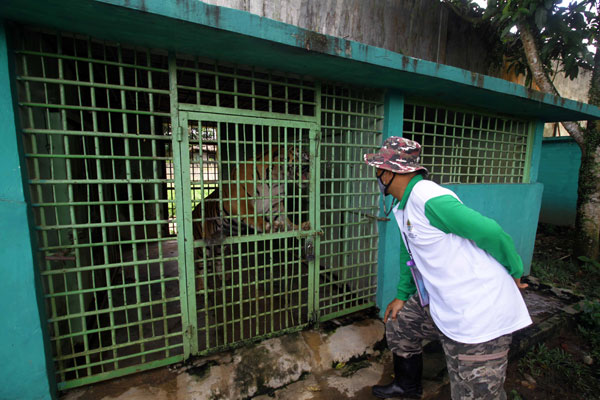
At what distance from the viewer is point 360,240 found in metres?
3.58

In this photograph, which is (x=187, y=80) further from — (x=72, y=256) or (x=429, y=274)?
(x=429, y=274)

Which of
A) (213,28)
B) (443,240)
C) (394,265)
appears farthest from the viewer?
(394,265)

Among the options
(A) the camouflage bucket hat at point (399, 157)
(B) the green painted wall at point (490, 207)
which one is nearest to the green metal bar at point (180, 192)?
(A) the camouflage bucket hat at point (399, 157)

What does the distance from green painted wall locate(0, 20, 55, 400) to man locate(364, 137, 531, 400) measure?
245 cm

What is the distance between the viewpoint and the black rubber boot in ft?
7.73

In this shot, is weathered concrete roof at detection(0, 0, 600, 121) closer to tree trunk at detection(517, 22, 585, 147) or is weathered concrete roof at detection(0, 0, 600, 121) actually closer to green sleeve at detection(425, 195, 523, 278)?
green sleeve at detection(425, 195, 523, 278)

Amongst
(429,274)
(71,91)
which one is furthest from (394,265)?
(71,91)

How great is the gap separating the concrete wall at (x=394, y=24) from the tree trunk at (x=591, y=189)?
2.16 m

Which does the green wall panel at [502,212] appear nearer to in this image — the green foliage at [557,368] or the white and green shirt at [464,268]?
the green foliage at [557,368]

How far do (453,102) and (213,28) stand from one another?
3162 millimetres

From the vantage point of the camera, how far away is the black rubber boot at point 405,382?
2.36 metres

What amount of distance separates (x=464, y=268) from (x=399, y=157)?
81 centimetres

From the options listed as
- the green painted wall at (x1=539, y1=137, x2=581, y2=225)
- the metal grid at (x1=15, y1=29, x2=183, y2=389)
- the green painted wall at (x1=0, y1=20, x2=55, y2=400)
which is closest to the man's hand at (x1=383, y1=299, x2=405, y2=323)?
the metal grid at (x1=15, y1=29, x2=183, y2=389)

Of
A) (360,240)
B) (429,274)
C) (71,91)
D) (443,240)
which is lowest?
(360,240)
